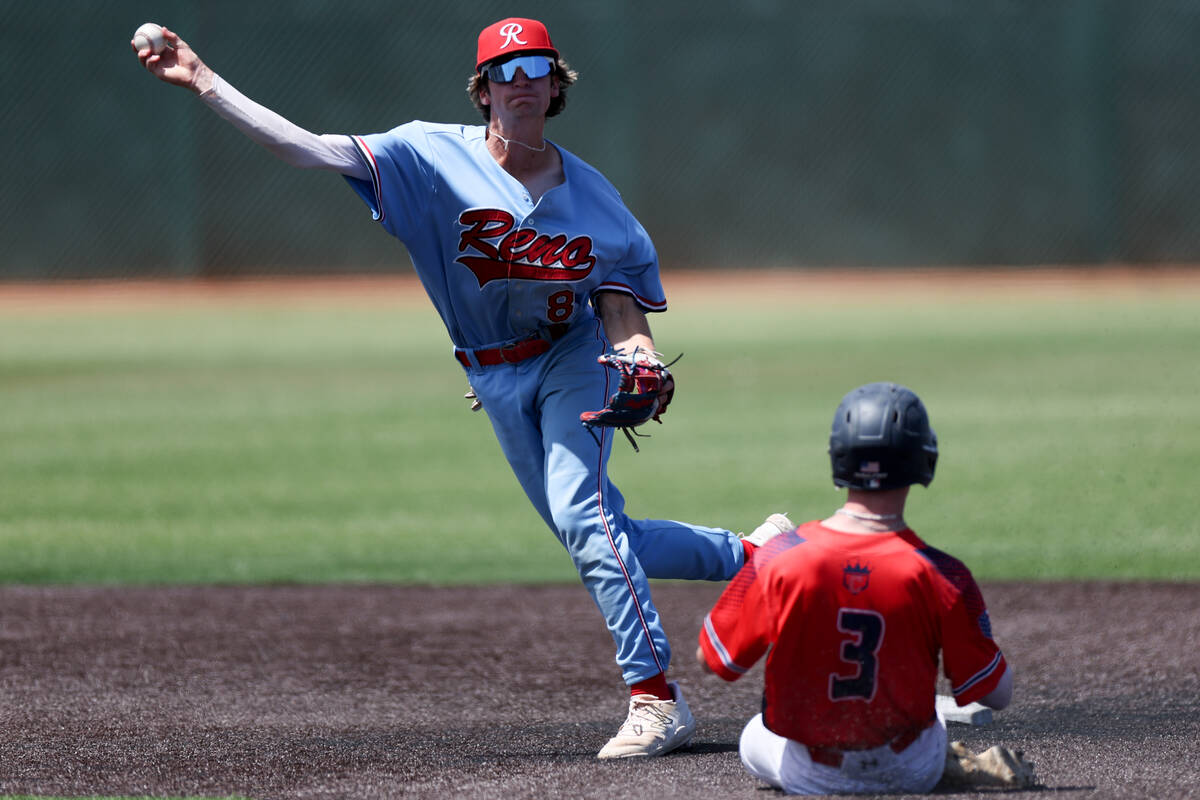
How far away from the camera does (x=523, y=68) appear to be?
167 inches

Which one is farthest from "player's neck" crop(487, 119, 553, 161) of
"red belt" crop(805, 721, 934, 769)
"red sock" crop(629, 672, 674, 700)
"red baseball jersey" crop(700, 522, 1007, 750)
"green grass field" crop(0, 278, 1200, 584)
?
"green grass field" crop(0, 278, 1200, 584)

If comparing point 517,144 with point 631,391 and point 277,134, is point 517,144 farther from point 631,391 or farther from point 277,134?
point 631,391

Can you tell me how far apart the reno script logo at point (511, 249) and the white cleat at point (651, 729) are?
3.98 feet

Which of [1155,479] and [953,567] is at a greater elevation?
[953,567]

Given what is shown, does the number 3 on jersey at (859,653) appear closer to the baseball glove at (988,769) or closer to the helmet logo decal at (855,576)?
the helmet logo decal at (855,576)

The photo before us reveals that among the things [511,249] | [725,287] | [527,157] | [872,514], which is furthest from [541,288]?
[725,287]

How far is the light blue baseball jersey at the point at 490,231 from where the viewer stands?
4258mm

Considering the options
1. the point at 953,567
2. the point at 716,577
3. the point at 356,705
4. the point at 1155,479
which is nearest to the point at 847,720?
the point at 953,567

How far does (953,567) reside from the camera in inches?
122

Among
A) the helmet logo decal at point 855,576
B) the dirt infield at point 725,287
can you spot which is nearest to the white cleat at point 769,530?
the helmet logo decal at point 855,576

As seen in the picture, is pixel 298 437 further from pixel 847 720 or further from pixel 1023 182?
pixel 1023 182

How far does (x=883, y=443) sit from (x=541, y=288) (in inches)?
58.8

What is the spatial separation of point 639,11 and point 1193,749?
20912 mm

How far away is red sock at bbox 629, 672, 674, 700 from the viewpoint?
4.05m
